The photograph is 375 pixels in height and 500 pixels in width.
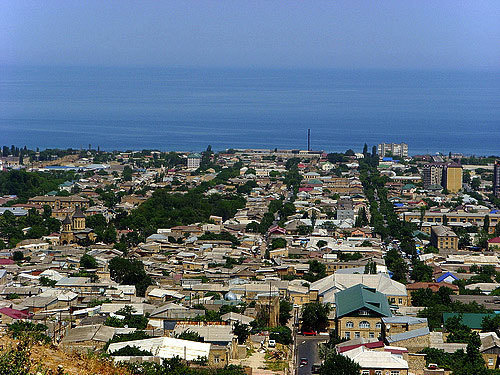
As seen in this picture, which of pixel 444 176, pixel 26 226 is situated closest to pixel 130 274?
pixel 26 226

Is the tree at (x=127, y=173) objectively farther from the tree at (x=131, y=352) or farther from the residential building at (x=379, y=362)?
the residential building at (x=379, y=362)

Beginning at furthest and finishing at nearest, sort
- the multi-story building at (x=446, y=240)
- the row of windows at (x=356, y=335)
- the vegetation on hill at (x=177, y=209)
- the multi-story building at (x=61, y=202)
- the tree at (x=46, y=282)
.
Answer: the multi-story building at (x=61, y=202), the vegetation on hill at (x=177, y=209), the multi-story building at (x=446, y=240), the tree at (x=46, y=282), the row of windows at (x=356, y=335)

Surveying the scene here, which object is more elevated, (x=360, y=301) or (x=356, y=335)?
(x=360, y=301)

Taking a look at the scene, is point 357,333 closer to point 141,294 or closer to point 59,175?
point 141,294

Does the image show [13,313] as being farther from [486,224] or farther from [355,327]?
[486,224]

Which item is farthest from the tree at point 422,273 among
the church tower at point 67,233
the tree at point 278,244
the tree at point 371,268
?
the church tower at point 67,233

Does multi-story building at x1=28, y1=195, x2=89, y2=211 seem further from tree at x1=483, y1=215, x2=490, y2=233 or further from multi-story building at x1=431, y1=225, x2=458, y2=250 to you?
tree at x1=483, y1=215, x2=490, y2=233
